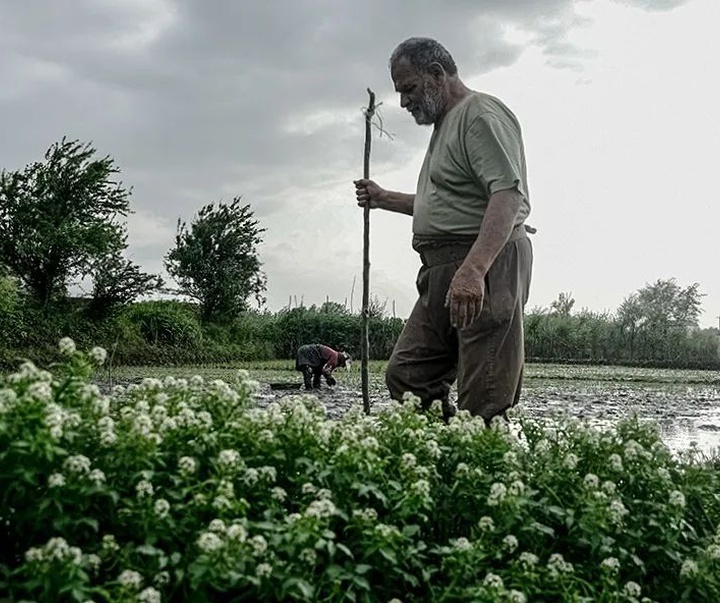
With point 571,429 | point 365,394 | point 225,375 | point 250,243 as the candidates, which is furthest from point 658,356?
point 571,429

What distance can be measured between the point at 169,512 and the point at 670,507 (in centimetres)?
188

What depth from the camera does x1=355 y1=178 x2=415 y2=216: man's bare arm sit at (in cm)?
511

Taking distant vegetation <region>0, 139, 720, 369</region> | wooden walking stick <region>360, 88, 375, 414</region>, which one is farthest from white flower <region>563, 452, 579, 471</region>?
distant vegetation <region>0, 139, 720, 369</region>

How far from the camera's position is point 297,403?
10.7ft

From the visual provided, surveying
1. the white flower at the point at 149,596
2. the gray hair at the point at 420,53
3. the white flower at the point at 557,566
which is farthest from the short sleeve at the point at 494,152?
the white flower at the point at 149,596

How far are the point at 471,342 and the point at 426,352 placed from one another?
0.34 metres

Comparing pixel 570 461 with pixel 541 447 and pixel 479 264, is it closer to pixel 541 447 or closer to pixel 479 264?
pixel 541 447

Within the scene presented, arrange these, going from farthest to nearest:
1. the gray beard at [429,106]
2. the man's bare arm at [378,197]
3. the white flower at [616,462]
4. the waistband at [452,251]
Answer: the man's bare arm at [378,197], the gray beard at [429,106], the waistband at [452,251], the white flower at [616,462]

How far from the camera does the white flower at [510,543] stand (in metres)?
2.82

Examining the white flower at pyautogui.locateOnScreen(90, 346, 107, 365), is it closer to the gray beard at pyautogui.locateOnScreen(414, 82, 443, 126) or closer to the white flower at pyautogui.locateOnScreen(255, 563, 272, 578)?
the white flower at pyautogui.locateOnScreen(255, 563, 272, 578)

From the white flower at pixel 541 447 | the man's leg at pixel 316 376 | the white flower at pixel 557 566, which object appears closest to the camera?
the white flower at pixel 557 566

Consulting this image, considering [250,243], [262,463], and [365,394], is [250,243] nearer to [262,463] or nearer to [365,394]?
[365,394]

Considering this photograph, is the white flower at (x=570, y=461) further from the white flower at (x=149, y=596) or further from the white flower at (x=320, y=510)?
the white flower at (x=149, y=596)

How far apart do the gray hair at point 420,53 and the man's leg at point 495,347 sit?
38.9 inches
